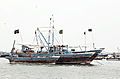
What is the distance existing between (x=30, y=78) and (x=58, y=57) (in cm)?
6115

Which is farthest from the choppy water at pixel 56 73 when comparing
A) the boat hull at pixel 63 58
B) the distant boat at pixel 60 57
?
the distant boat at pixel 60 57

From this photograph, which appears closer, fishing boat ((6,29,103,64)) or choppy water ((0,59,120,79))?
choppy water ((0,59,120,79))

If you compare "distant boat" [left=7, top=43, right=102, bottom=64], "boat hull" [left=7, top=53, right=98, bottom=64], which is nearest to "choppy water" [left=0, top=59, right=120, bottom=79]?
"boat hull" [left=7, top=53, right=98, bottom=64]

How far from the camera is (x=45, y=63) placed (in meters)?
131

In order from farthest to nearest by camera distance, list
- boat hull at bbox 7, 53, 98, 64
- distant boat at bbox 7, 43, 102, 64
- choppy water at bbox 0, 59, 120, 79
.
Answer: distant boat at bbox 7, 43, 102, 64
boat hull at bbox 7, 53, 98, 64
choppy water at bbox 0, 59, 120, 79

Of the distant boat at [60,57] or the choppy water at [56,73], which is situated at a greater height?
the distant boat at [60,57]

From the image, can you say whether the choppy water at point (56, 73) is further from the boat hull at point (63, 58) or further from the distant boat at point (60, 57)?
the distant boat at point (60, 57)

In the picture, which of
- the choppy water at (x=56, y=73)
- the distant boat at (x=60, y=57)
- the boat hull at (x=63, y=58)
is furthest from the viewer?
the distant boat at (x=60, y=57)

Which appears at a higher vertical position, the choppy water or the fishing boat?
the fishing boat

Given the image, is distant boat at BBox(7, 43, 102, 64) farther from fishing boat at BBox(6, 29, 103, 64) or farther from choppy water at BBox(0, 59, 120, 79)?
choppy water at BBox(0, 59, 120, 79)

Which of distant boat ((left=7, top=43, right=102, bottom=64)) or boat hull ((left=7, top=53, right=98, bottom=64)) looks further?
distant boat ((left=7, top=43, right=102, bottom=64))

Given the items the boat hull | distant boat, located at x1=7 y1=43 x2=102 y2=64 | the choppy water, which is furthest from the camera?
distant boat, located at x1=7 y1=43 x2=102 y2=64

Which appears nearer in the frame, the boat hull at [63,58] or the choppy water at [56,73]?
the choppy water at [56,73]

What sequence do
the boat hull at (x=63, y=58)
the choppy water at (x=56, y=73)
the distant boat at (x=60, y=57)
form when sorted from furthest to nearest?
the distant boat at (x=60, y=57) < the boat hull at (x=63, y=58) < the choppy water at (x=56, y=73)
